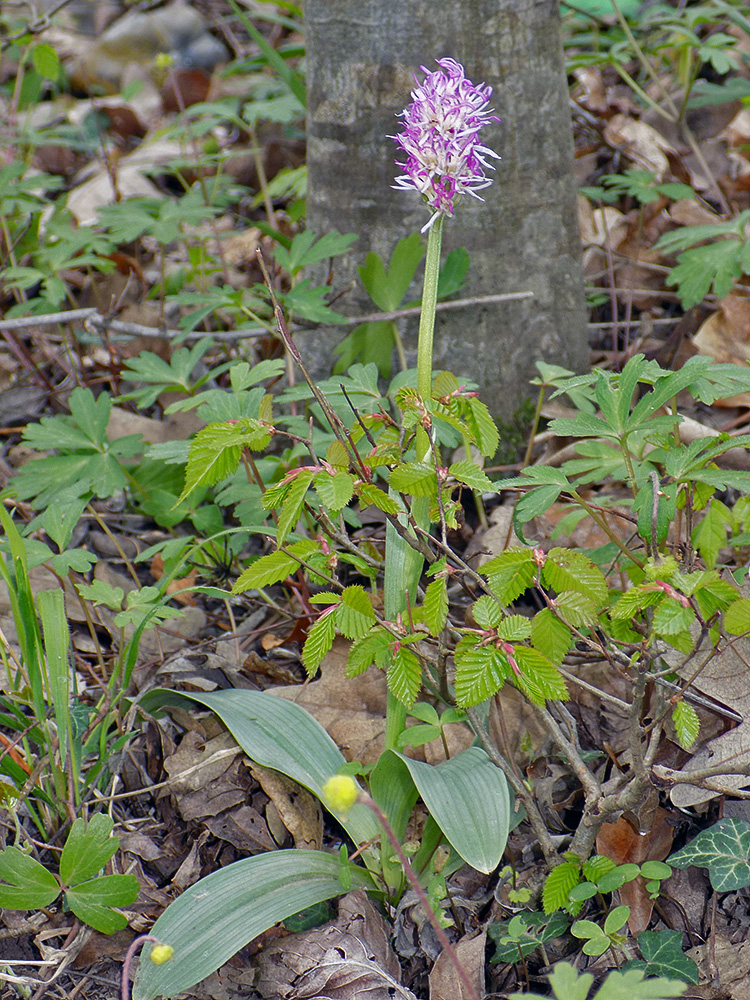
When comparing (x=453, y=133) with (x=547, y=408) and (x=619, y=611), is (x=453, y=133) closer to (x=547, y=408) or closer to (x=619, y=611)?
(x=619, y=611)

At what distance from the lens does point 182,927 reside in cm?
116

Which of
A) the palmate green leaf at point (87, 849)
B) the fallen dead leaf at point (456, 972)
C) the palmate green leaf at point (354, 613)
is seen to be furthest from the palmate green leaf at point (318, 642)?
the fallen dead leaf at point (456, 972)

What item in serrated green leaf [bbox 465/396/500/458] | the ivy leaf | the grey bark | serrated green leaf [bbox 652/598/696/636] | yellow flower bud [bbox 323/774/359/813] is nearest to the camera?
yellow flower bud [bbox 323/774/359/813]

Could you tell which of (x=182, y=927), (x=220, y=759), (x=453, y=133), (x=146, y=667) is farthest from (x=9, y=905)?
(x=453, y=133)

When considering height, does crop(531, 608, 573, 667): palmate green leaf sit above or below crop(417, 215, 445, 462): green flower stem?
below

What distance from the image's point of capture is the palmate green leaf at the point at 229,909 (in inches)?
44.1

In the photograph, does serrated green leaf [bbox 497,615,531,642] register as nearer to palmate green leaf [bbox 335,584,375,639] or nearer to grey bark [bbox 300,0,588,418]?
palmate green leaf [bbox 335,584,375,639]

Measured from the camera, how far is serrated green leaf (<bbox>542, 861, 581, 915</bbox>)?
1.20 metres

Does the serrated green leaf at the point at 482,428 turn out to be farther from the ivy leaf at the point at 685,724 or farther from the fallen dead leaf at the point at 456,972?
the fallen dead leaf at the point at 456,972

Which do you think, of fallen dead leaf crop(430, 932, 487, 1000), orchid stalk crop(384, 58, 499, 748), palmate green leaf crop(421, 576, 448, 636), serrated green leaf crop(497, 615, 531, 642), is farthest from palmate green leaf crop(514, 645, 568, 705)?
fallen dead leaf crop(430, 932, 487, 1000)

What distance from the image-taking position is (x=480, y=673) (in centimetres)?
108

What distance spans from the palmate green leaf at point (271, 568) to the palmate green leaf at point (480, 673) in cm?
29

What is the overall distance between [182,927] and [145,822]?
0.35 meters

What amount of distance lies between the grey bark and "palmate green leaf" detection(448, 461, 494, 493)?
84 cm
